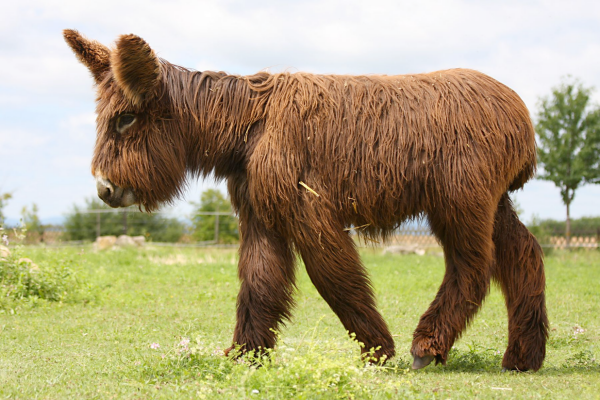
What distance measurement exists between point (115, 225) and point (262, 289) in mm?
24206

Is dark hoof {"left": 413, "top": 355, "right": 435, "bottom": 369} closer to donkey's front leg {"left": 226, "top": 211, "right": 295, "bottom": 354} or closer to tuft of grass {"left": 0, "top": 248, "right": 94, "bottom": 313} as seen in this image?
donkey's front leg {"left": 226, "top": 211, "right": 295, "bottom": 354}

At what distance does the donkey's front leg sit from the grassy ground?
0.87 feet

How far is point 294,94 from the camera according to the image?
Answer: 494 centimetres

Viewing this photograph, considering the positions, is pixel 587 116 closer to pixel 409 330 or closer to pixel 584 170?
pixel 584 170

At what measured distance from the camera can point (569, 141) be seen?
25844 mm

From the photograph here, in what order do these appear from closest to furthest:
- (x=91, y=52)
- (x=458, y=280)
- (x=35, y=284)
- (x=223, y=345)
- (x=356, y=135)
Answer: (x=356, y=135), (x=458, y=280), (x=91, y=52), (x=223, y=345), (x=35, y=284)

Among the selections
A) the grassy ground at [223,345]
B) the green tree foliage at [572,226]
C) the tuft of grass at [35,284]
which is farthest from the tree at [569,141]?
the tuft of grass at [35,284]

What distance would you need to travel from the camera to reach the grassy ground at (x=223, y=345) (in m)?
3.97

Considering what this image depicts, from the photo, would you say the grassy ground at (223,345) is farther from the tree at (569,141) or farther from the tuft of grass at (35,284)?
the tree at (569,141)

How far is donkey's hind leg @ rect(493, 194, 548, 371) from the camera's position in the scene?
209 inches

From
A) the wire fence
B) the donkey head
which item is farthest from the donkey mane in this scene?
the wire fence

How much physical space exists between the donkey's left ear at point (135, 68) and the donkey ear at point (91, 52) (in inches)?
20.6

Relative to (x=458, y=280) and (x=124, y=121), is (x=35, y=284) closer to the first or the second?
(x=124, y=121)

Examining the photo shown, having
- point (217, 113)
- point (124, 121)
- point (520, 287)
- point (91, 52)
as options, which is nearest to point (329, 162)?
point (217, 113)
